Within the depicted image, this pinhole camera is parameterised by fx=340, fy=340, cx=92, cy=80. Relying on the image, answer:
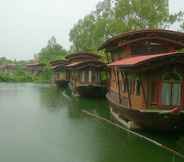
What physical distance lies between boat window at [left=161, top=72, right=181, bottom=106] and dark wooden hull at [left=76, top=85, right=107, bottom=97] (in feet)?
36.0

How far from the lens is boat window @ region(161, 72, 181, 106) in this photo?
993cm

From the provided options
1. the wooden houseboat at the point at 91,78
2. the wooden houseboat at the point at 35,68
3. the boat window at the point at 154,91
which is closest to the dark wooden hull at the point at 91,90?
the wooden houseboat at the point at 91,78

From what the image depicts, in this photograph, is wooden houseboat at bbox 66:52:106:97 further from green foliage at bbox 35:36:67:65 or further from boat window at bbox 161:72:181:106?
green foliage at bbox 35:36:67:65

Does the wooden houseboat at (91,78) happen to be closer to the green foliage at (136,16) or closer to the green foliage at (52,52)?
the green foliage at (136,16)

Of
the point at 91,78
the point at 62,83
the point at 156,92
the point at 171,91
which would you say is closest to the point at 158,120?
the point at 156,92

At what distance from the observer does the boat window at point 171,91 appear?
9.93 metres

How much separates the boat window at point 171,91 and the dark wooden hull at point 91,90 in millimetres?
10982

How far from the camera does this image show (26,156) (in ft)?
28.5

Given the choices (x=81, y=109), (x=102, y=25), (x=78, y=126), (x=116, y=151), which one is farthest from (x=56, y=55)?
(x=116, y=151)

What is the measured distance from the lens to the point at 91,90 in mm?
21141

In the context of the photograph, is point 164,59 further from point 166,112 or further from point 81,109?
point 81,109

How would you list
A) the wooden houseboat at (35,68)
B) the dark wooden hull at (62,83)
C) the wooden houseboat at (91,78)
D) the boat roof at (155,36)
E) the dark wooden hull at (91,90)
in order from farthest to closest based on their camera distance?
the wooden houseboat at (35,68) < the dark wooden hull at (62,83) < the wooden houseboat at (91,78) < the dark wooden hull at (91,90) < the boat roof at (155,36)

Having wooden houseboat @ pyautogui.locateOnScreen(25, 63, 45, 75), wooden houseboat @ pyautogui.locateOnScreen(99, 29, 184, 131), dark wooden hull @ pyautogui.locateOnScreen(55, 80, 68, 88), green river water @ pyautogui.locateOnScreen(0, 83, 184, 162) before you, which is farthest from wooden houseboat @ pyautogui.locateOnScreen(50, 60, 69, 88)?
wooden houseboat @ pyautogui.locateOnScreen(99, 29, 184, 131)

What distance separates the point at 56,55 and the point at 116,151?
50.8 m
